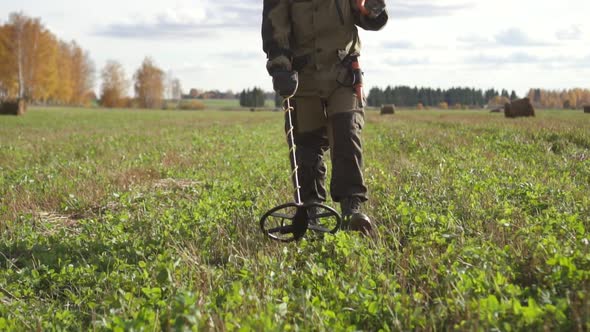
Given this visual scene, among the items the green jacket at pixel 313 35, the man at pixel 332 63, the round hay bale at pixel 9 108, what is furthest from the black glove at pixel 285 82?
the round hay bale at pixel 9 108

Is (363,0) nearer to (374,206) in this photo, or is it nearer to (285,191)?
(374,206)

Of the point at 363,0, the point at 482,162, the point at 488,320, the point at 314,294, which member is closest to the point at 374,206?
the point at 363,0

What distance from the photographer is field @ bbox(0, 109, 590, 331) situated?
2.87m

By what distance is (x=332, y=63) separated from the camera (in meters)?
4.96

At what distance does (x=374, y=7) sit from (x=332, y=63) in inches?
23.3

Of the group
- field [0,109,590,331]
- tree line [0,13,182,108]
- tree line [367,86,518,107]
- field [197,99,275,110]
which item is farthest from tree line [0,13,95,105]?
tree line [367,86,518,107]

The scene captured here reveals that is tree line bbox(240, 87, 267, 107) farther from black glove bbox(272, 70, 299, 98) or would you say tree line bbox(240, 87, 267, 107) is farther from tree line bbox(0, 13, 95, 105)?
black glove bbox(272, 70, 299, 98)

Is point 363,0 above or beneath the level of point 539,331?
above

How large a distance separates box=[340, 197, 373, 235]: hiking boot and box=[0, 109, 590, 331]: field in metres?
0.20

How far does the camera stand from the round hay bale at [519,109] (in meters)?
27.5

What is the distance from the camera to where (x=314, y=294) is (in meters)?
3.35

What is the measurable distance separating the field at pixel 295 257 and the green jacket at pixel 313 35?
137 cm

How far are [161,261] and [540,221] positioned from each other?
9.49 feet

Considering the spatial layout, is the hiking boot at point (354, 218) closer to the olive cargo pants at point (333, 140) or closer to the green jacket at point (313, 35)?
the olive cargo pants at point (333, 140)
